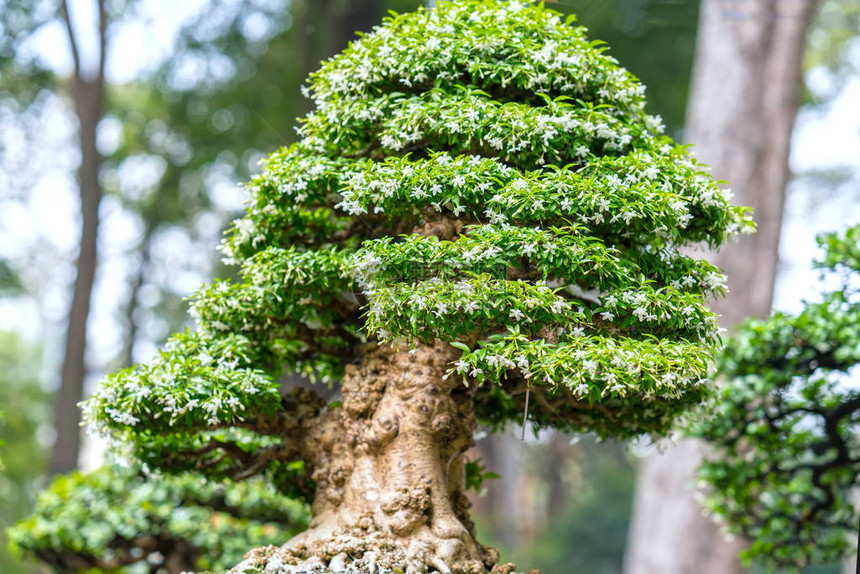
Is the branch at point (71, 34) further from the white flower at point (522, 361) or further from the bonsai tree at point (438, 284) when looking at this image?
the white flower at point (522, 361)

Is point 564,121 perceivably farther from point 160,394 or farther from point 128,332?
point 128,332

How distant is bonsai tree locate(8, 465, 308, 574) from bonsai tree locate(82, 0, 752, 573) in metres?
1.60

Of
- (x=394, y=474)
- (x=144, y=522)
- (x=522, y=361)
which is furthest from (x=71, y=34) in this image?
(x=522, y=361)

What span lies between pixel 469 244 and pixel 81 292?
7.04 metres

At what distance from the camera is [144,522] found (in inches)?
204

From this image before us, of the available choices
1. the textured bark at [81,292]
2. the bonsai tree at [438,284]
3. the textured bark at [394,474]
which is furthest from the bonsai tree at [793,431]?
the textured bark at [81,292]

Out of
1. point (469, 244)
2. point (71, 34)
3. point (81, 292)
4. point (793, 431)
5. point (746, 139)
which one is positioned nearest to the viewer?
point (469, 244)

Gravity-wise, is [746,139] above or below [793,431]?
above

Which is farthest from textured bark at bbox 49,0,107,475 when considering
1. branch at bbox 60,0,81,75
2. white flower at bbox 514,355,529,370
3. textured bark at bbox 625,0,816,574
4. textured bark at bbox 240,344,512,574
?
white flower at bbox 514,355,529,370

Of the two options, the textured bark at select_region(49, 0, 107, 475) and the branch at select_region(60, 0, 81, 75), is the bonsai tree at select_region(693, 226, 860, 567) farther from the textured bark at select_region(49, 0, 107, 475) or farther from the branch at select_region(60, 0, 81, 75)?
the branch at select_region(60, 0, 81, 75)

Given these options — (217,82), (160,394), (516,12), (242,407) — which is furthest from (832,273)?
(217,82)

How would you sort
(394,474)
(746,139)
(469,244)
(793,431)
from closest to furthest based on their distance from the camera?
(469,244), (394,474), (793,431), (746,139)

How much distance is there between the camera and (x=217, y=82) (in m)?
10.7

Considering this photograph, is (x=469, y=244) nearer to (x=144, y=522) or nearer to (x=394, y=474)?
(x=394, y=474)
